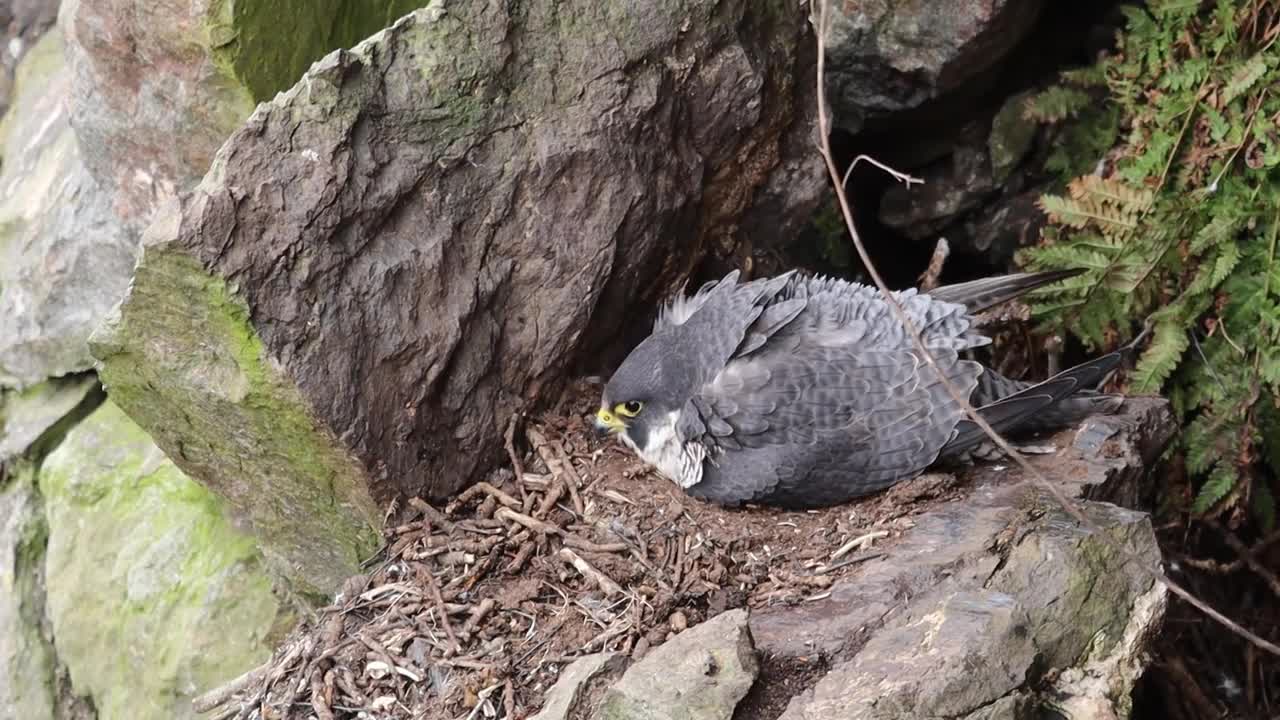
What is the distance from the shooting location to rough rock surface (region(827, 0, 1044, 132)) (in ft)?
16.0

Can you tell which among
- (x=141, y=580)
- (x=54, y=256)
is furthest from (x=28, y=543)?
(x=54, y=256)

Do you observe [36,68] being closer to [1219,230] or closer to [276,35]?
[276,35]

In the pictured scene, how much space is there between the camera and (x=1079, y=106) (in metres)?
5.11

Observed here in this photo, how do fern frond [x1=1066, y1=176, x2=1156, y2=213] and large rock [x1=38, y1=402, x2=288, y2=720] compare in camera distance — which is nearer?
large rock [x1=38, y1=402, x2=288, y2=720]

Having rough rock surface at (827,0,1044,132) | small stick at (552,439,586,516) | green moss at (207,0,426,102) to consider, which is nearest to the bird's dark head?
small stick at (552,439,586,516)

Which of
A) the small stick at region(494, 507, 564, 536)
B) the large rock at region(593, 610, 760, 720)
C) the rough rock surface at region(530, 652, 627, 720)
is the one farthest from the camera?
the small stick at region(494, 507, 564, 536)

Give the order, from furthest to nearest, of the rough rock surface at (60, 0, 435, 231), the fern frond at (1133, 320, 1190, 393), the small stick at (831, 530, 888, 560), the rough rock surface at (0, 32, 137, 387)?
the rough rock surface at (0, 32, 137, 387) → the fern frond at (1133, 320, 1190, 393) → the rough rock surface at (60, 0, 435, 231) → the small stick at (831, 530, 888, 560)

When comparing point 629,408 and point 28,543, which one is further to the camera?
point 28,543

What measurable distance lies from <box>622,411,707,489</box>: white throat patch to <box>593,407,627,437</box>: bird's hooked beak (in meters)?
0.10

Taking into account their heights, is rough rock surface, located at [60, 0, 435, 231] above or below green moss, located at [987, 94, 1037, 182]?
Result: above

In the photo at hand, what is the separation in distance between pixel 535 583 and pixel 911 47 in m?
2.80

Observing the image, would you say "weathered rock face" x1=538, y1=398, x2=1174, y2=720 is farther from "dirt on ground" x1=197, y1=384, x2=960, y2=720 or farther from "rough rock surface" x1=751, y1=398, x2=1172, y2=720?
"dirt on ground" x1=197, y1=384, x2=960, y2=720

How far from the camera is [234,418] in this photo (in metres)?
3.71

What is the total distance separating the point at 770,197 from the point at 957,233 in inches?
58.6
